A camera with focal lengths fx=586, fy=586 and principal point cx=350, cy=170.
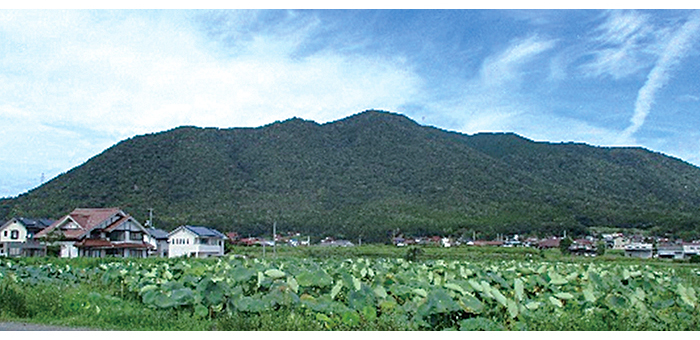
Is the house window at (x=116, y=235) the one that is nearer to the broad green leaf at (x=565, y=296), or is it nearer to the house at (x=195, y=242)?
the house at (x=195, y=242)

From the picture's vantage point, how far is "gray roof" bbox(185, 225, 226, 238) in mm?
20509

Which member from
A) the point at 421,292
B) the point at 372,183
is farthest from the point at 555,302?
the point at 372,183

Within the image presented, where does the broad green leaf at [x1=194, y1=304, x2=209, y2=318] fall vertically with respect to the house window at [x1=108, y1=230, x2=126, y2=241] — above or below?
below

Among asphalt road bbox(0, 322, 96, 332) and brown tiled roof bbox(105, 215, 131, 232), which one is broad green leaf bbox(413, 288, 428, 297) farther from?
brown tiled roof bbox(105, 215, 131, 232)

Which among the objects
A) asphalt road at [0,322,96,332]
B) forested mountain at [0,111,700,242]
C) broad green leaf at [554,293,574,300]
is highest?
forested mountain at [0,111,700,242]

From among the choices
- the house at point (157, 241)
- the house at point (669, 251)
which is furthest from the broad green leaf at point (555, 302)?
the house at point (669, 251)

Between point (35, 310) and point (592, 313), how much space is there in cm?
629

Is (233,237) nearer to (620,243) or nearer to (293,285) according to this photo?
(293,285)

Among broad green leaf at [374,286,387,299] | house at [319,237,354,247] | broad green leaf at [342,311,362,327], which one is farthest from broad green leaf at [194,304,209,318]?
house at [319,237,354,247]

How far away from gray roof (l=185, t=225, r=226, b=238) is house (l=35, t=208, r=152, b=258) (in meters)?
1.62

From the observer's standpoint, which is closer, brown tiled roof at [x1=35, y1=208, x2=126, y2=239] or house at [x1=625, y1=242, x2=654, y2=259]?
brown tiled roof at [x1=35, y1=208, x2=126, y2=239]

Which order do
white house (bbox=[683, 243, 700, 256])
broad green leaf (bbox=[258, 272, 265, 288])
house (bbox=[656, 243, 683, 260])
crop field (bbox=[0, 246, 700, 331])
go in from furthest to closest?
house (bbox=[656, 243, 683, 260]) < white house (bbox=[683, 243, 700, 256]) < broad green leaf (bbox=[258, 272, 265, 288]) < crop field (bbox=[0, 246, 700, 331])

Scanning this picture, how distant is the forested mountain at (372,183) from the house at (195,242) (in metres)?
1.48
